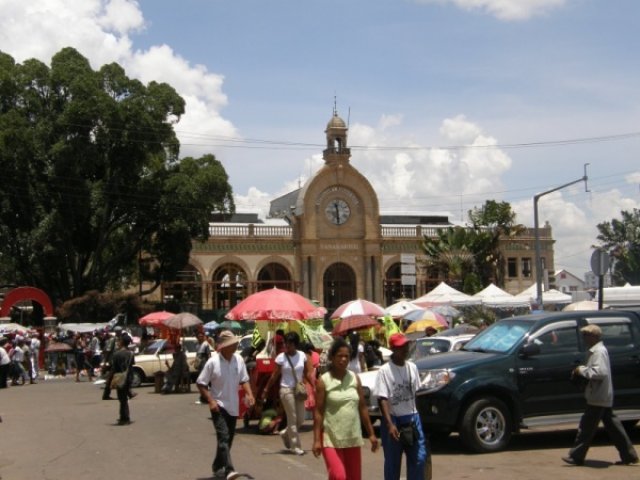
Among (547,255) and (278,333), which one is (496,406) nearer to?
(278,333)

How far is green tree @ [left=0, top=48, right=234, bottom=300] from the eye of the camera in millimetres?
39375

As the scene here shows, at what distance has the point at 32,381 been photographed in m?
30.8

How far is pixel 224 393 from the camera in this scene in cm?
999

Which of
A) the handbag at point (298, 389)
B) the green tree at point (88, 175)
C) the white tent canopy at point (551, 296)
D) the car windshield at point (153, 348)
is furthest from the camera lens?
the green tree at point (88, 175)

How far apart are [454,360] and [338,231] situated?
42912mm

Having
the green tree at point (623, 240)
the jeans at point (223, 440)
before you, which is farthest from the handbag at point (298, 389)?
the green tree at point (623, 240)

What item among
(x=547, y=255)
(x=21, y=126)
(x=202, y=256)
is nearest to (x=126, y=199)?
(x=21, y=126)

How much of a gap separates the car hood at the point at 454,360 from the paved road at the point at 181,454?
1163mm

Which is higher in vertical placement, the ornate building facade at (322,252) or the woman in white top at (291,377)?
the ornate building facade at (322,252)

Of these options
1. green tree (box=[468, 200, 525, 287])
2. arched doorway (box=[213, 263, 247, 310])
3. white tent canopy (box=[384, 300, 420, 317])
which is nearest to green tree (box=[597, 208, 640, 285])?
green tree (box=[468, 200, 525, 287])

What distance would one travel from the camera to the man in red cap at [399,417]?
7.73m

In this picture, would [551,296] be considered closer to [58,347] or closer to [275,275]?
[58,347]

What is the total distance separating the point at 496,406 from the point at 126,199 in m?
33.3

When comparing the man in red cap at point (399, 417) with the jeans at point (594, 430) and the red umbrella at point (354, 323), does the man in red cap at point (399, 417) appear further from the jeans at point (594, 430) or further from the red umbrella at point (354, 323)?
the red umbrella at point (354, 323)
